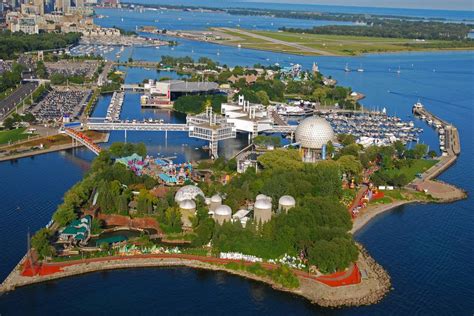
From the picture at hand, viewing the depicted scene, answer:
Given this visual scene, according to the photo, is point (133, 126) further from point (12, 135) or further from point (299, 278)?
point (299, 278)

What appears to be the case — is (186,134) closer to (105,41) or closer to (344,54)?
(344,54)

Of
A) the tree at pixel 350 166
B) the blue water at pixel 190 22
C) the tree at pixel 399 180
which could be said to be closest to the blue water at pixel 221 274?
the tree at pixel 399 180

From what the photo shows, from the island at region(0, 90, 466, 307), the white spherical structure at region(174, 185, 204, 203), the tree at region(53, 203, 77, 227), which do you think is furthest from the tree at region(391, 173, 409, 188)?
the tree at region(53, 203, 77, 227)

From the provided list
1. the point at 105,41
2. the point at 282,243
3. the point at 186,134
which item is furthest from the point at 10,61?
the point at 282,243

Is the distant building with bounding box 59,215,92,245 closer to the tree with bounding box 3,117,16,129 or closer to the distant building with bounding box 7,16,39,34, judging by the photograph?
the tree with bounding box 3,117,16,129

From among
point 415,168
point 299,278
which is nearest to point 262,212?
point 299,278

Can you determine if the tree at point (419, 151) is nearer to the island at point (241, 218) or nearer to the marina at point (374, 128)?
the island at point (241, 218)

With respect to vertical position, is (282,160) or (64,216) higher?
(282,160)
